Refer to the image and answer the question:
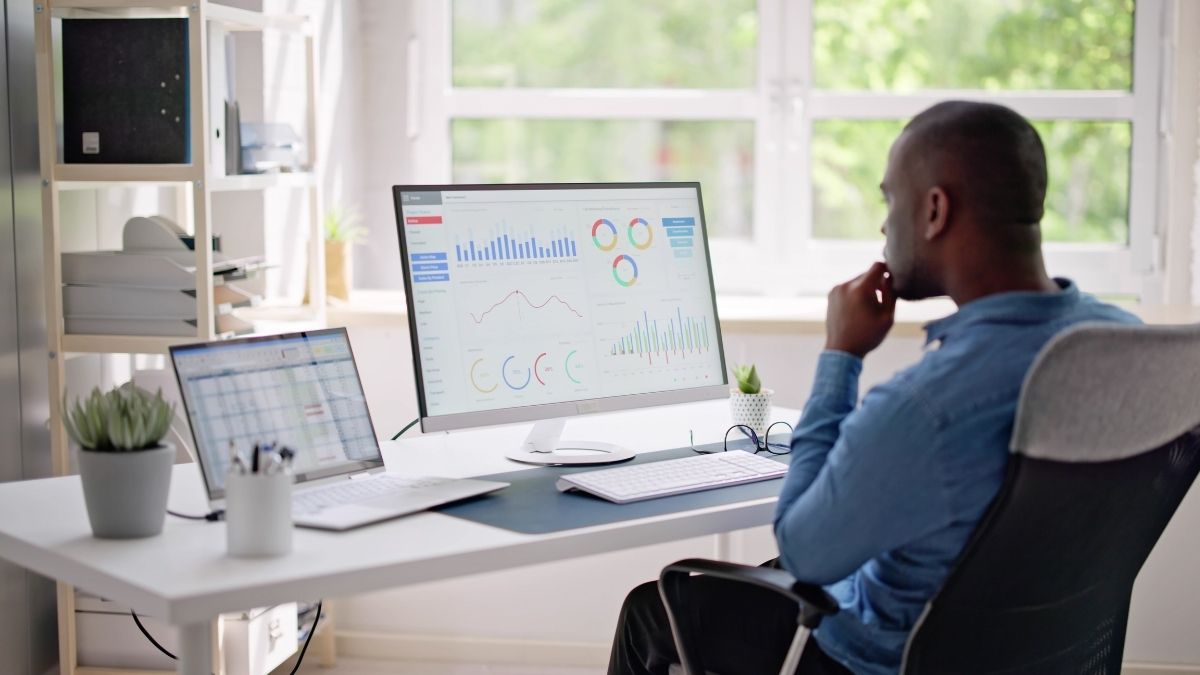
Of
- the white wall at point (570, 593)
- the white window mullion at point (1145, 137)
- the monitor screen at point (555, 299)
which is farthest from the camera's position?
the white window mullion at point (1145, 137)

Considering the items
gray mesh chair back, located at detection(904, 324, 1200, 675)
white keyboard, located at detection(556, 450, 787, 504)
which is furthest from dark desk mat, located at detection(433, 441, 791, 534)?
gray mesh chair back, located at detection(904, 324, 1200, 675)

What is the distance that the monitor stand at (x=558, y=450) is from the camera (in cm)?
213

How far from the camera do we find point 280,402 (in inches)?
72.0

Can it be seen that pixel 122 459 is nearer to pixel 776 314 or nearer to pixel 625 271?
pixel 625 271

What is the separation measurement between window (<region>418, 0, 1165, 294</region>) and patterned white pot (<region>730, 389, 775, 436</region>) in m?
1.30

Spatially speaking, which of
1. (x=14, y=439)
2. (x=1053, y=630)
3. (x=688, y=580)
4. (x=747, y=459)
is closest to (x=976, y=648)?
(x=1053, y=630)

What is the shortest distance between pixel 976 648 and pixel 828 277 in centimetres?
221

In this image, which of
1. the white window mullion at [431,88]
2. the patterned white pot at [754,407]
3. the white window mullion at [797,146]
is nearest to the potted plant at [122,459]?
the patterned white pot at [754,407]

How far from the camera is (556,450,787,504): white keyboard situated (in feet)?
6.24

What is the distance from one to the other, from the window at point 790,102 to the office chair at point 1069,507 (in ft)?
6.79

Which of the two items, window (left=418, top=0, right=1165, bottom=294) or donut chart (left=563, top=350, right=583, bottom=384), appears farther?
window (left=418, top=0, right=1165, bottom=294)

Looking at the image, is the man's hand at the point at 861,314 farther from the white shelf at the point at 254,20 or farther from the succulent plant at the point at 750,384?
the white shelf at the point at 254,20

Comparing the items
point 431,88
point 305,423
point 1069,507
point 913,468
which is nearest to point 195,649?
point 305,423

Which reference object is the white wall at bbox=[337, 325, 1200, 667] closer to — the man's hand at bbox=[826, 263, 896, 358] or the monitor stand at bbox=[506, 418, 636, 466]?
the monitor stand at bbox=[506, 418, 636, 466]
